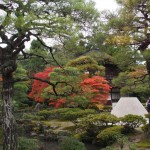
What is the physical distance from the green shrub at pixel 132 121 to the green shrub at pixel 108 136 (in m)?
0.94

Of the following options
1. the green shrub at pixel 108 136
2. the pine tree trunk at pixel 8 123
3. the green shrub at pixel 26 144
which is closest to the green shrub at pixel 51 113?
Result: the green shrub at pixel 108 136

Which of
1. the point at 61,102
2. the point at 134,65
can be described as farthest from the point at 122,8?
the point at 61,102

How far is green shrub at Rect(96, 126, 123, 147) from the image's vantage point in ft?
40.4

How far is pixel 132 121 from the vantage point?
13484mm

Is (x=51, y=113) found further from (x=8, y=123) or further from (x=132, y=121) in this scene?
(x=8, y=123)

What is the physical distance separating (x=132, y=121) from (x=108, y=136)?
1741 mm

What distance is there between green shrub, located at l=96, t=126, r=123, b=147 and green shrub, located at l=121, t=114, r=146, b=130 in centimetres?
94

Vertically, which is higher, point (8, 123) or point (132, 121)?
point (8, 123)

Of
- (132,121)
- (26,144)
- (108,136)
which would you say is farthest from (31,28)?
(132,121)

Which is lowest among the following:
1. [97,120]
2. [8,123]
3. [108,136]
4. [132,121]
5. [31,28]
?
[108,136]

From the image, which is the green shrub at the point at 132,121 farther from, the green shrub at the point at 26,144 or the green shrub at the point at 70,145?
the green shrub at the point at 26,144

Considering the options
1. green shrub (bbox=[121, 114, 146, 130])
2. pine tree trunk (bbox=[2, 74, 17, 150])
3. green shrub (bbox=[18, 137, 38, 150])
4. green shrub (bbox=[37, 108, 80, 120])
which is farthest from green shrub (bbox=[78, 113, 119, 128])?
green shrub (bbox=[37, 108, 80, 120])

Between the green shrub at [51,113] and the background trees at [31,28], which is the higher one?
the background trees at [31,28]

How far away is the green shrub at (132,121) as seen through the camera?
13484 millimetres
